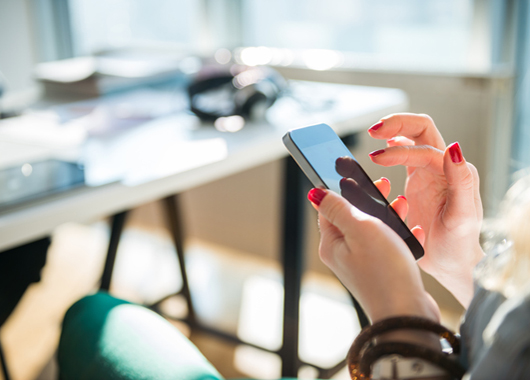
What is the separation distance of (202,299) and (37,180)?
107 centimetres

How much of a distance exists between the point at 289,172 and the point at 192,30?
46.4 inches

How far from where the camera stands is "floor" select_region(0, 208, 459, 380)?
4.41ft

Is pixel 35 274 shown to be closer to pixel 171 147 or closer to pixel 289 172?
pixel 171 147

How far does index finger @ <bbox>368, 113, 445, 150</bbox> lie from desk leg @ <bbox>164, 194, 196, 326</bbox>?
993 millimetres

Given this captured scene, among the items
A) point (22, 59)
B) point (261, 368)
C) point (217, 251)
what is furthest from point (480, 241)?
point (22, 59)

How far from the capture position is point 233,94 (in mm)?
1071

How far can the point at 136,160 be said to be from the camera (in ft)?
2.57

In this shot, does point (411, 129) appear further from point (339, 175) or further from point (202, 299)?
point (202, 299)

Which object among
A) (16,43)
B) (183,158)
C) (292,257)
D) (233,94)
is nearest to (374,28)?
(233,94)

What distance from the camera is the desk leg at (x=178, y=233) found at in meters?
1.44

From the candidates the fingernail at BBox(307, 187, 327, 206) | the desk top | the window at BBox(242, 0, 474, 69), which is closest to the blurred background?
the window at BBox(242, 0, 474, 69)

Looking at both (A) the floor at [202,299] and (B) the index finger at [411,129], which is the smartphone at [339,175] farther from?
(A) the floor at [202,299]

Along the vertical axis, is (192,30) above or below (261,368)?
above

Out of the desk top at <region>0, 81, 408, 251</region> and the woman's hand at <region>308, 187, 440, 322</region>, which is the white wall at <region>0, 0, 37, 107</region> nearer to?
the desk top at <region>0, 81, 408, 251</region>
